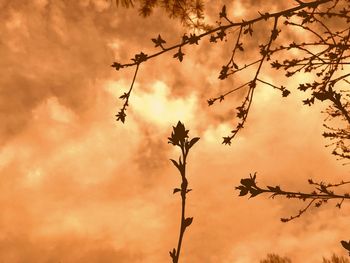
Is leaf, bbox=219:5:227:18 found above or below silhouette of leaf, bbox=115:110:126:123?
above

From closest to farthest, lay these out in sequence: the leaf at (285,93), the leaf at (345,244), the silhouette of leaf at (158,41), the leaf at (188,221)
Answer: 1. the leaf at (188,221)
2. the leaf at (345,244)
3. the silhouette of leaf at (158,41)
4. the leaf at (285,93)

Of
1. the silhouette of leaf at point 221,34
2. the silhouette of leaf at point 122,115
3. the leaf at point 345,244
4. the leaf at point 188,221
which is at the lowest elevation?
the leaf at point 188,221

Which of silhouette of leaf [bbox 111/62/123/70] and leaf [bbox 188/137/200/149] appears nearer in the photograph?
leaf [bbox 188/137/200/149]

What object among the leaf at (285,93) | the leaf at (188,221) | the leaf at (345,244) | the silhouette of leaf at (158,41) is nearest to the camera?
the leaf at (188,221)

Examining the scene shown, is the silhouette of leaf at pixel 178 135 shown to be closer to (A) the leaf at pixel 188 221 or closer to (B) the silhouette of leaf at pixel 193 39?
(A) the leaf at pixel 188 221

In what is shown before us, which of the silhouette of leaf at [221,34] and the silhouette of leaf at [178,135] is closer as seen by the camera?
the silhouette of leaf at [178,135]

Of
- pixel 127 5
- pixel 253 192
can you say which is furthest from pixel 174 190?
pixel 127 5

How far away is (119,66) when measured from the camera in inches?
143

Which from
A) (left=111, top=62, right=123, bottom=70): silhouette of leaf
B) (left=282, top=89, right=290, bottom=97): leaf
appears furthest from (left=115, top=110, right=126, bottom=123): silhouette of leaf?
(left=282, top=89, right=290, bottom=97): leaf

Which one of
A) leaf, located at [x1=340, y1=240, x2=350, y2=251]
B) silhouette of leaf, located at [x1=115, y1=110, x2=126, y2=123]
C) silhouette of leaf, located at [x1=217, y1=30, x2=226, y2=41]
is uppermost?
silhouette of leaf, located at [x1=217, y1=30, x2=226, y2=41]

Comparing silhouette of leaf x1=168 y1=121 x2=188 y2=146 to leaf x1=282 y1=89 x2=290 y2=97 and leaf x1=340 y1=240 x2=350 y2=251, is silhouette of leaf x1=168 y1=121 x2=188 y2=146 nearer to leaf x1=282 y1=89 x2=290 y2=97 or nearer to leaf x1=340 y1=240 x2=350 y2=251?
leaf x1=340 y1=240 x2=350 y2=251

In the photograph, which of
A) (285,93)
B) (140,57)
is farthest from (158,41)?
(285,93)

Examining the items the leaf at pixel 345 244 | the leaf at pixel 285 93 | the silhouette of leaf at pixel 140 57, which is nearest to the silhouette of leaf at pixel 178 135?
the leaf at pixel 345 244

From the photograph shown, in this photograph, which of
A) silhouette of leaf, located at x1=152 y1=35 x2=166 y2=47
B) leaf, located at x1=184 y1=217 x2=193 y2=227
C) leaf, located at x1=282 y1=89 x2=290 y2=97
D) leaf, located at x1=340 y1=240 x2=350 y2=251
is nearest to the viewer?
leaf, located at x1=184 y1=217 x2=193 y2=227
